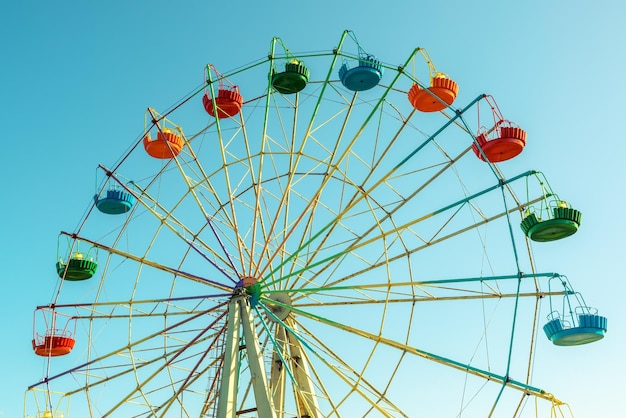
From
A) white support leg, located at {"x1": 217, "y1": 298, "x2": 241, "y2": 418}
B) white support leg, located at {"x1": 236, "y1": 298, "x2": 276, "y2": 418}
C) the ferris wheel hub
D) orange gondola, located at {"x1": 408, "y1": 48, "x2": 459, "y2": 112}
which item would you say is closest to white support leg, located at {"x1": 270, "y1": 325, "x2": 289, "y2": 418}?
the ferris wheel hub

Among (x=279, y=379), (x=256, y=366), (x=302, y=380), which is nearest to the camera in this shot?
(x=256, y=366)

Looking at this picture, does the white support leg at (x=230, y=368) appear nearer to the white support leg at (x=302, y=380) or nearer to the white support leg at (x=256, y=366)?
the white support leg at (x=256, y=366)

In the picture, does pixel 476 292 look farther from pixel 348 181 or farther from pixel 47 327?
pixel 47 327

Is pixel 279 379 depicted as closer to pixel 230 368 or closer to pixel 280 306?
pixel 280 306

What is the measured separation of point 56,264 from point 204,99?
5.83 metres

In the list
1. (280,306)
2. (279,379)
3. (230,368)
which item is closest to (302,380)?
(279,379)

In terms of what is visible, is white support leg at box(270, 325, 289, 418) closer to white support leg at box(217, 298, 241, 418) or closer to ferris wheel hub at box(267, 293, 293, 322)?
ferris wheel hub at box(267, 293, 293, 322)

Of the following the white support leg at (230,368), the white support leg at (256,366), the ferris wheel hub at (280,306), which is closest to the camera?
the white support leg at (256,366)

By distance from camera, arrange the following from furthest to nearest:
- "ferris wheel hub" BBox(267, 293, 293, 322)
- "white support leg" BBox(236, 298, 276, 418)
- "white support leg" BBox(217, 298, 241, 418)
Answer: "ferris wheel hub" BBox(267, 293, 293, 322) < "white support leg" BBox(217, 298, 241, 418) < "white support leg" BBox(236, 298, 276, 418)

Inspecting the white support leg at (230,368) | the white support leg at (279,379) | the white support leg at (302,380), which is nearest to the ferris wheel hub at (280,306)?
the white support leg at (302,380)

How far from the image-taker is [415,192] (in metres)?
19.9

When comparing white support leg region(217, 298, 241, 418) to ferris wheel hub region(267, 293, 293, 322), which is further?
ferris wheel hub region(267, 293, 293, 322)

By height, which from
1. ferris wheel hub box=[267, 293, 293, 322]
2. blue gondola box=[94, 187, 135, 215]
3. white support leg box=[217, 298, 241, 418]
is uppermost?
blue gondola box=[94, 187, 135, 215]

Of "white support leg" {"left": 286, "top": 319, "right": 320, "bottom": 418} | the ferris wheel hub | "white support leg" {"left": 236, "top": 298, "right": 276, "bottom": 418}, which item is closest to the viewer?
"white support leg" {"left": 236, "top": 298, "right": 276, "bottom": 418}
